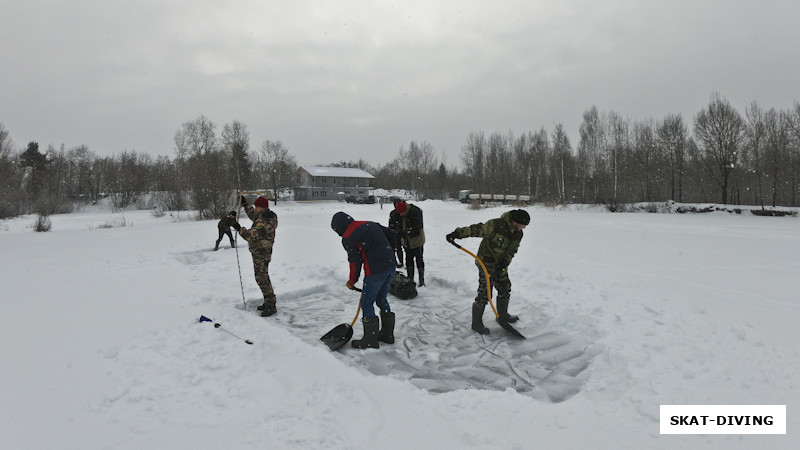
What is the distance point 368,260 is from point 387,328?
1.02 meters

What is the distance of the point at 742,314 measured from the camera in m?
5.40

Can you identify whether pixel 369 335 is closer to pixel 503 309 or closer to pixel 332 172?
pixel 503 309

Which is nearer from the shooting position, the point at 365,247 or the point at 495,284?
the point at 365,247

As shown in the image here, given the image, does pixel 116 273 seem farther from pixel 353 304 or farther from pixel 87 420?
pixel 87 420

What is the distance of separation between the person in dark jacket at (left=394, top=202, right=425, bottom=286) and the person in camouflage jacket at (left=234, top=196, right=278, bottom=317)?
2488 mm

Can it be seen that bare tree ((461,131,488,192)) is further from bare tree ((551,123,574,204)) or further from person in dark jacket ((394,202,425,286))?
person in dark jacket ((394,202,425,286))

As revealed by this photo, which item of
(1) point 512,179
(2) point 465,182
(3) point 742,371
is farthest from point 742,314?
(2) point 465,182

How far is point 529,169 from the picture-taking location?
195 feet

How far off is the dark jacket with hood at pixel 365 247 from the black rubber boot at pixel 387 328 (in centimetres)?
71

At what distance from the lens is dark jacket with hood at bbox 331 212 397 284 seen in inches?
185

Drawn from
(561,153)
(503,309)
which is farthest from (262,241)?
(561,153)

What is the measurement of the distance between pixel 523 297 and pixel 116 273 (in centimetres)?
885

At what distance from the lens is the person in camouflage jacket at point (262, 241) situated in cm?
592

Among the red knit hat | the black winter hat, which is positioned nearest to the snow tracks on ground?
the black winter hat
